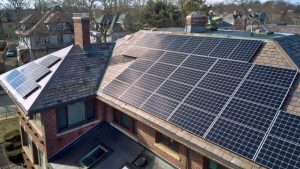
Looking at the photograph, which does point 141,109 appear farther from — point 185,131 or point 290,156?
point 290,156

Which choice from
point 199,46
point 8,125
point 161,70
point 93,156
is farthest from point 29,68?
point 8,125

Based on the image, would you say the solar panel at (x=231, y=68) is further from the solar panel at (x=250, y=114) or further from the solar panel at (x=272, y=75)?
the solar panel at (x=250, y=114)

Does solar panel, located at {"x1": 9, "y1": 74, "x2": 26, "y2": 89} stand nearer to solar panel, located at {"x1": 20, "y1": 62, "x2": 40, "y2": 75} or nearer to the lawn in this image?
solar panel, located at {"x1": 20, "y1": 62, "x2": 40, "y2": 75}

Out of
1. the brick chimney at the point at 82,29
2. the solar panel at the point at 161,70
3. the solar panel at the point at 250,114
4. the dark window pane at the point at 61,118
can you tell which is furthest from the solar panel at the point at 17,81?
the solar panel at the point at 250,114

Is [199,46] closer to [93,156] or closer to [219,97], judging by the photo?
[219,97]

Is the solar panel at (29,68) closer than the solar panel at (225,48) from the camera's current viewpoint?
No

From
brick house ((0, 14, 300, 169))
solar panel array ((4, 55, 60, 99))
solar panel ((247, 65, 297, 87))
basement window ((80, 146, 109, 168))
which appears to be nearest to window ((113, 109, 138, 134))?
brick house ((0, 14, 300, 169))
